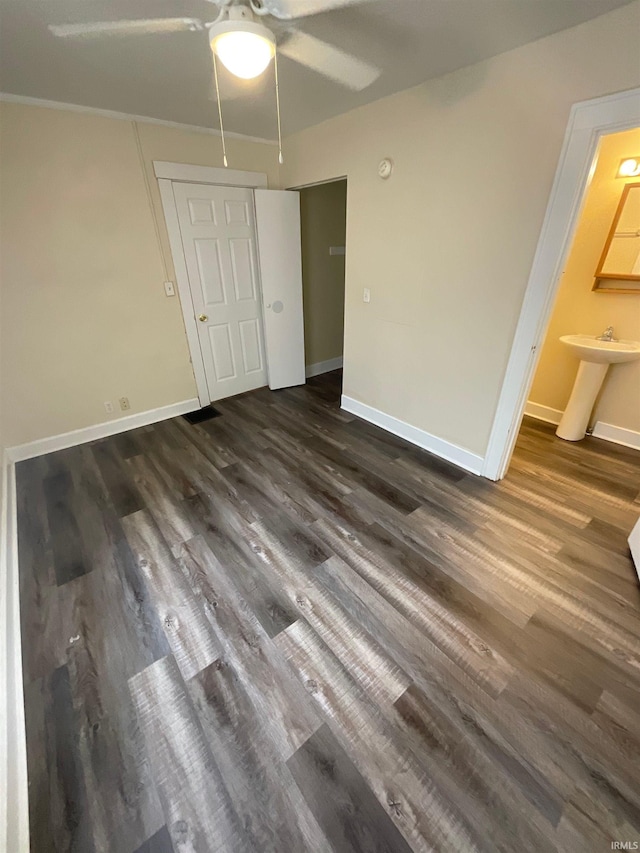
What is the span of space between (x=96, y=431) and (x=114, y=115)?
7.91 ft

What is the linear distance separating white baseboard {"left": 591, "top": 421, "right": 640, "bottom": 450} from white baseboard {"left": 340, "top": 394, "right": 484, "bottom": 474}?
4.58ft

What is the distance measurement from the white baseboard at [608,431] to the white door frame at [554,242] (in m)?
0.82

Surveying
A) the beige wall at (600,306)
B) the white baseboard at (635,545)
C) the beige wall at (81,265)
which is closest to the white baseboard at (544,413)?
the beige wall at (600,306)

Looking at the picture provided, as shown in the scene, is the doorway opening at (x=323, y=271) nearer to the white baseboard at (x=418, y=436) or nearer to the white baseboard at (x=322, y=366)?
the white baseboard at (x=322, y=366)

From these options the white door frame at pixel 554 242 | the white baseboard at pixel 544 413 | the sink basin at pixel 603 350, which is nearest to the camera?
the white door frame at pixel 554 242

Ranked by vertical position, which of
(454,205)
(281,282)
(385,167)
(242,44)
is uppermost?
(242,44)

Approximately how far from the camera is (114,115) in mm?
2363

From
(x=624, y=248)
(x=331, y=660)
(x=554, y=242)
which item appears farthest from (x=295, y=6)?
(x=624, y=248)

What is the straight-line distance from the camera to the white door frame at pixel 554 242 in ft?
4.85

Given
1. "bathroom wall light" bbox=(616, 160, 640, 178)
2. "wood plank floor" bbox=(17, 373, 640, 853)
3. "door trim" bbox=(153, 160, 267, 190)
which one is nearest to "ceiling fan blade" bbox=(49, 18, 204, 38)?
"door trim" bbox=(153, 160, 267, 190)

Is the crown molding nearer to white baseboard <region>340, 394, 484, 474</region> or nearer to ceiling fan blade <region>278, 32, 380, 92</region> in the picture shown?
ceiling fan blade <region>278, 32, 380, 92</region>

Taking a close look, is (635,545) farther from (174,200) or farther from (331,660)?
(174,200)

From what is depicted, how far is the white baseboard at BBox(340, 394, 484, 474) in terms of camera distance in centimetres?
249

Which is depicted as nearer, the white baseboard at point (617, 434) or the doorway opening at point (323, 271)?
the white baseboard at point (617, 434)
